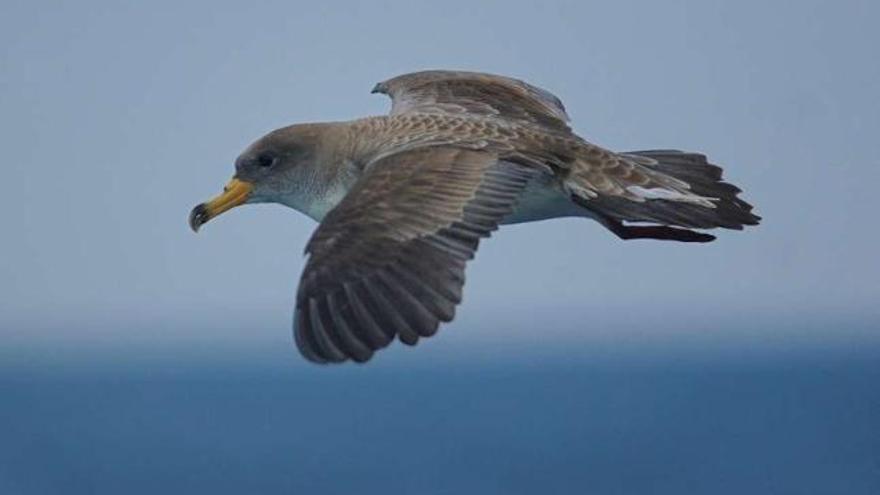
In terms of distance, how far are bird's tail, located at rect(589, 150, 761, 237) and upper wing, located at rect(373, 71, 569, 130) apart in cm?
76

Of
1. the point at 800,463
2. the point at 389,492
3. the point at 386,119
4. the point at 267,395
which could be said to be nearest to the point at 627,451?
the point at 800,463

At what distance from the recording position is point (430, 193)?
14.0 m

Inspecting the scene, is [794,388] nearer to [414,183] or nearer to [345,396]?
[345,396]

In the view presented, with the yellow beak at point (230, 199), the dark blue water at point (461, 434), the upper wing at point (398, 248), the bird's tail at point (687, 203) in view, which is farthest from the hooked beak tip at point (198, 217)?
the dark blue water at point (461, 434)

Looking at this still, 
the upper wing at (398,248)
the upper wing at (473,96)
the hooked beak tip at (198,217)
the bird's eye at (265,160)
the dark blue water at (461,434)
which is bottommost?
the upper wing at (398,248)

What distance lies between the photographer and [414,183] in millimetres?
14086

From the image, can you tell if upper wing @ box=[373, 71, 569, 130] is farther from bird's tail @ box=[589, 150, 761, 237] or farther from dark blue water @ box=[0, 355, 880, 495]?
dark blue water @ box=[0, 355, 880, 495]

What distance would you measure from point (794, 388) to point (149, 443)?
119 feet

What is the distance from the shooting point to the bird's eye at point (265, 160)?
1568 cm

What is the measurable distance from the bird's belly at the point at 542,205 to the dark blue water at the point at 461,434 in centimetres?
4885

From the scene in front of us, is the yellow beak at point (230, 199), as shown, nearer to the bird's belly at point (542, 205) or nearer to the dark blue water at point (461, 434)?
the bird's belly at point (542, 205)

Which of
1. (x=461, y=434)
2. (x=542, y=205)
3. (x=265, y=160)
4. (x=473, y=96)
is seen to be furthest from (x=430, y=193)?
(x=461, y=434)

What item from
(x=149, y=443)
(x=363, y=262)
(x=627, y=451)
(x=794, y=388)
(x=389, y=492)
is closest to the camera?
(x=363, y=262)

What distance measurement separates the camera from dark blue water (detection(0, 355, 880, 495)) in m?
72.2
